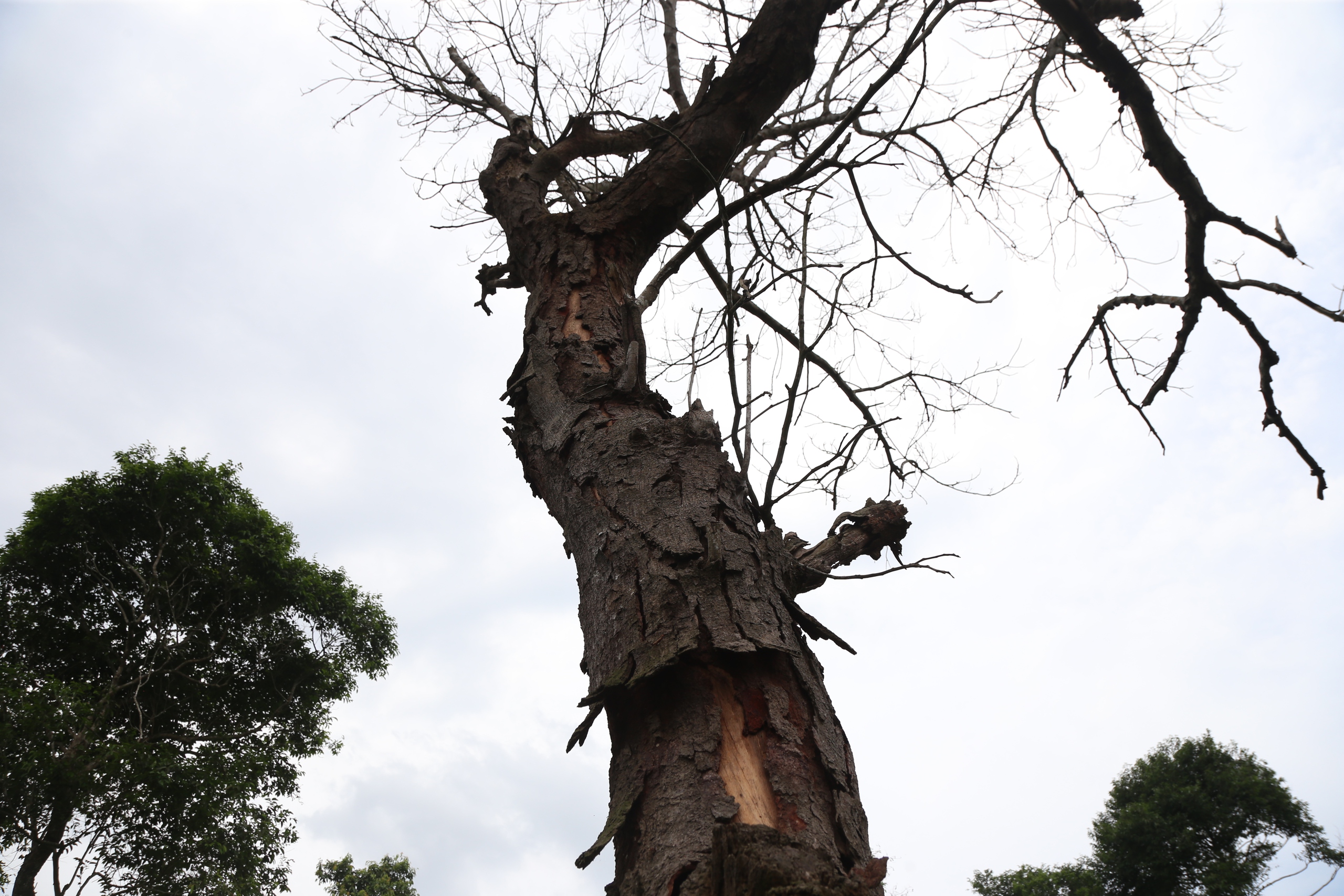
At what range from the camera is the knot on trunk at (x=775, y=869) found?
0.79 metres

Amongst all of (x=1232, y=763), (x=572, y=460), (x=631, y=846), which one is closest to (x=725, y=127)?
(x=572, y=460)

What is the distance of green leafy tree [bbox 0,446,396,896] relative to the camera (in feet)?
20.3

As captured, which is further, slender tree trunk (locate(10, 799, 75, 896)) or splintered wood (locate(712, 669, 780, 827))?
slender tree trunk (locate(10, 799, 75, 896))

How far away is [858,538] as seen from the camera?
1889 mm

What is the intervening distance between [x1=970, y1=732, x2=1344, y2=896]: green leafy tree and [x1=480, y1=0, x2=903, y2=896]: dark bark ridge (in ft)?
44.4

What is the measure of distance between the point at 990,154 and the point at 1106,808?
47.6ft

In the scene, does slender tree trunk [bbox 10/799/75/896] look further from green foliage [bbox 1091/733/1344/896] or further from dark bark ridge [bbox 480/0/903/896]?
green foliage [bbox 1091/733/1344/896]

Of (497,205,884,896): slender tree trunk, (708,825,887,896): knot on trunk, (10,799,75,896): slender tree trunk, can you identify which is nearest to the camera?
(708,825,887,896): knot on trunk

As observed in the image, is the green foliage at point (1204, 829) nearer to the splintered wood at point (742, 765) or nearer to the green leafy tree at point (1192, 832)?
the green leafy tree at point (1192, 832)

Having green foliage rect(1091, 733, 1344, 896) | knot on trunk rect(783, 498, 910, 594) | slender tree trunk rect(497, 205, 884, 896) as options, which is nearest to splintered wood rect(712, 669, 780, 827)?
slender tree trunk rect(497, 205, 884, 896)

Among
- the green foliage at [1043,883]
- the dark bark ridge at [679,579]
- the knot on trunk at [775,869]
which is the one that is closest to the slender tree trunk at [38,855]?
the dark bark ridge at [679,579]

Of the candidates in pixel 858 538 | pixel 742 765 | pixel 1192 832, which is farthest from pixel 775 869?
pixel 1192 832

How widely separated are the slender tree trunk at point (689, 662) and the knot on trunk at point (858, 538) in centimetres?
26

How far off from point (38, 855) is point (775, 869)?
8.09 m
